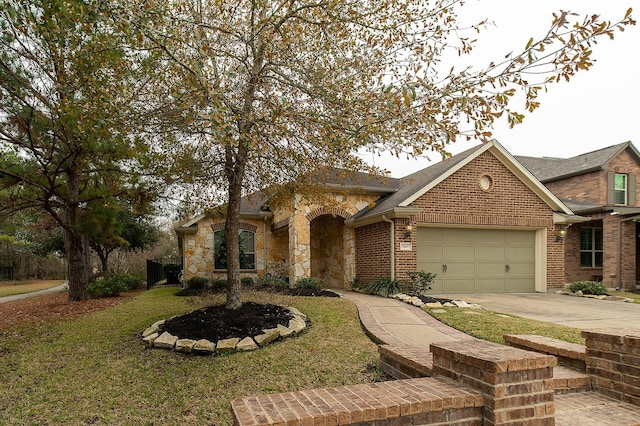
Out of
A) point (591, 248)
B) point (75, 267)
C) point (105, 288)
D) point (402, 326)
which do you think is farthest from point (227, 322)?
point (591, 248)

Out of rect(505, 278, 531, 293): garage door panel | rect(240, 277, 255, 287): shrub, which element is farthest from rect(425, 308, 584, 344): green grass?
rect(240, 277, 255, 287): shrub

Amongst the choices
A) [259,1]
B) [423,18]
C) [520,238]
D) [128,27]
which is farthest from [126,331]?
[520,238]

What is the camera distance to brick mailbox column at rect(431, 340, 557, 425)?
247cm

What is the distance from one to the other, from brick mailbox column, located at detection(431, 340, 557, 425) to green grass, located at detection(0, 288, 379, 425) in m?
1.85

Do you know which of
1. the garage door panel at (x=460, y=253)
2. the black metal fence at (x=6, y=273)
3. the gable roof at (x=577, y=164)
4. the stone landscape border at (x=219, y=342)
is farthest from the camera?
the black metal fence at (x=6, y=273)

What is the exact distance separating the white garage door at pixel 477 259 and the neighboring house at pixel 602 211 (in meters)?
3.68

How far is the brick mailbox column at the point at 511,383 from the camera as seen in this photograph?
2.47 meters

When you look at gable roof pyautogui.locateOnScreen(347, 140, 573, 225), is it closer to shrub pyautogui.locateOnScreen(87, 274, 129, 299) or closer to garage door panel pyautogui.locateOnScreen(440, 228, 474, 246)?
garage door panel pyautogui.locateOnScreen(440, 228, 474, 246)

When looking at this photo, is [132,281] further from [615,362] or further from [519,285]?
[615,362]

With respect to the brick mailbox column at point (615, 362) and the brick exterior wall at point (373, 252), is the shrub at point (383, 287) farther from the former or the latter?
the brick mailbox column at point (615, 362)

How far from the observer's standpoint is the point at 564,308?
30.1 ft

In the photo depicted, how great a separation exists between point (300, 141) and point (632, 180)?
18404mm

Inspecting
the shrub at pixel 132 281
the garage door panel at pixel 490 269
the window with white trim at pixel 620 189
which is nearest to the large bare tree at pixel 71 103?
the shrub at pixel 132 281

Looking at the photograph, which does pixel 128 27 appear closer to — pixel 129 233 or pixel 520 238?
pixel 520 238
